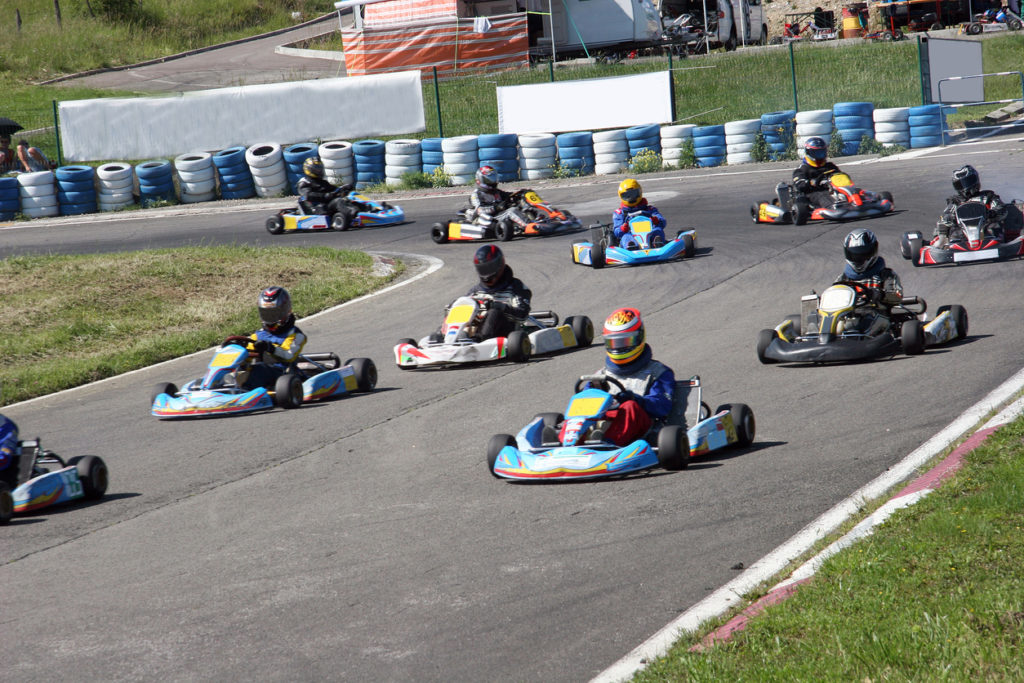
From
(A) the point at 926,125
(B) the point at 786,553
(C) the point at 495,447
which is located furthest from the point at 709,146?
(B) the point at 786,553

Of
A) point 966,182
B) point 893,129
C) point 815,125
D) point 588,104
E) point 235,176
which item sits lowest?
point 966,182

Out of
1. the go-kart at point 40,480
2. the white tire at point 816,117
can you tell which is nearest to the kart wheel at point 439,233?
the white tire at point 816,117

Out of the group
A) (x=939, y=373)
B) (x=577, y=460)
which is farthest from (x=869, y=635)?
(x=939, y=373)

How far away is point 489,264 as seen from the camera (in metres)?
11.6

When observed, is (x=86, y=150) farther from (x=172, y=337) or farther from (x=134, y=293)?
(x=172, y=337)

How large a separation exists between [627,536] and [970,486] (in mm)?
1661

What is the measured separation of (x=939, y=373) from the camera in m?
9.17

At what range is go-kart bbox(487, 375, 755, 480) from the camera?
7301 millimetres

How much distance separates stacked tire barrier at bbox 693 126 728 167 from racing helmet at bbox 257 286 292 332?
16108mm

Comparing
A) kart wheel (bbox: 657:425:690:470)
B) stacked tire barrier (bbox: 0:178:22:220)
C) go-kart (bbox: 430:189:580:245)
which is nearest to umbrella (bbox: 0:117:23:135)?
stacked tire barrier (bbox: 0:178:22:220)

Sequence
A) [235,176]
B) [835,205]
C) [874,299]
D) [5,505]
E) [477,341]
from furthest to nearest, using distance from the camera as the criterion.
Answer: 1. [235,176]
2. [835,205]
3. [477,341]
4. [874,299]
5. [5,505]

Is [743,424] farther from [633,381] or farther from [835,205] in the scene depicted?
[835,205]

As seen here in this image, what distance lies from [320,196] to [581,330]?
1110cm

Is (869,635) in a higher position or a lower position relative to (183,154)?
lower
